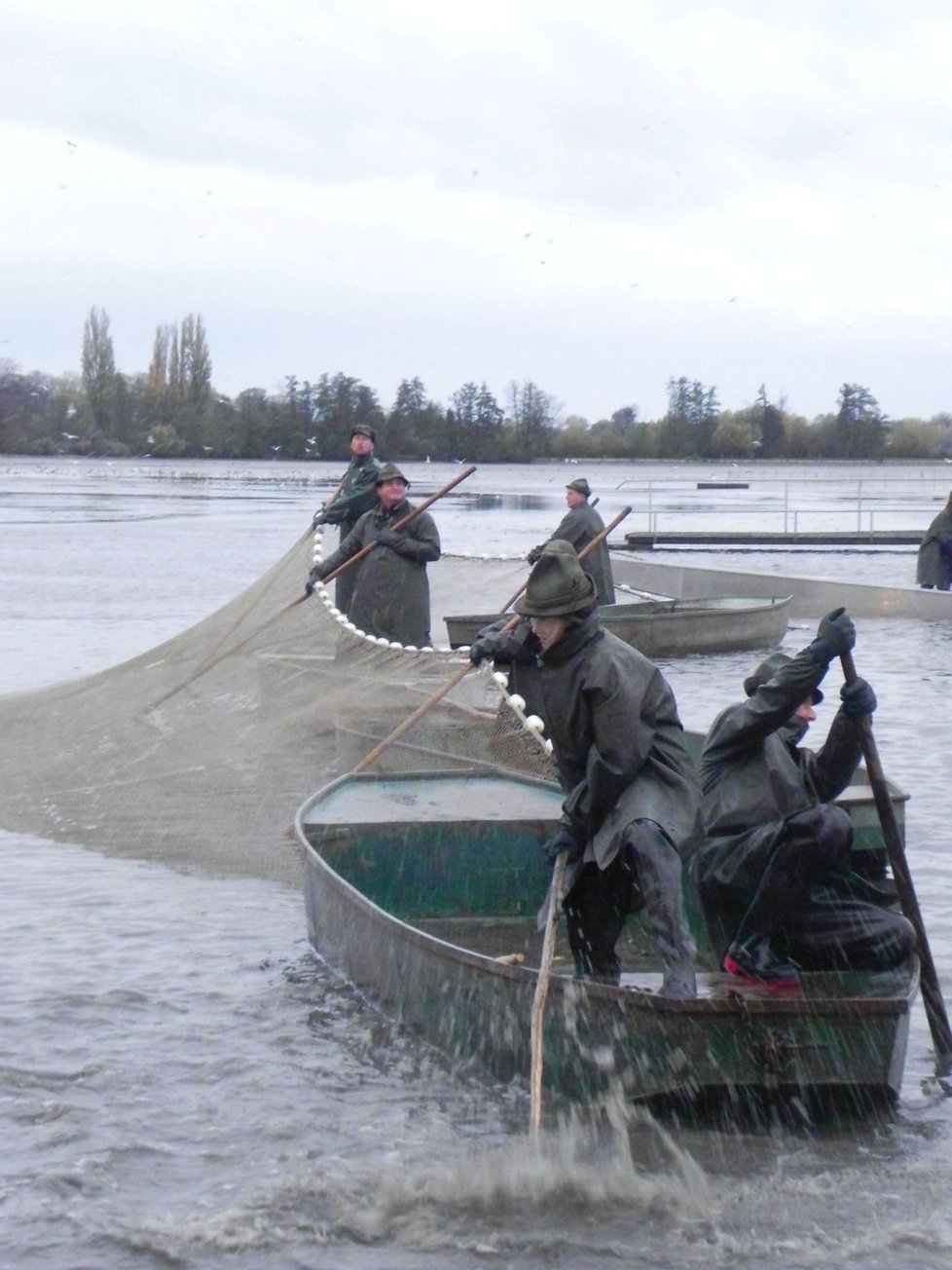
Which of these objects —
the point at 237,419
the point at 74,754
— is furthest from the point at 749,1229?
the point at 237,419

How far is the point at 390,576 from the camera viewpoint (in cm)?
1170

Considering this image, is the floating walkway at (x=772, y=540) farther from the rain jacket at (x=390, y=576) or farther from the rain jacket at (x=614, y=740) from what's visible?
the rain jacket at (x=614, y=740)

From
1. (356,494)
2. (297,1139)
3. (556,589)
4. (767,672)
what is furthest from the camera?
(356,494)

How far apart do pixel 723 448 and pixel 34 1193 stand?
103m

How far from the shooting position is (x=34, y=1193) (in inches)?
218

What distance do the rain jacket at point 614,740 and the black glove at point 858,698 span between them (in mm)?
569

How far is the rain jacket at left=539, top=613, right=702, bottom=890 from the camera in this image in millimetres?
5648

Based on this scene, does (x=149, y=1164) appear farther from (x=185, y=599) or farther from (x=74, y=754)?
(x=185, y=599)

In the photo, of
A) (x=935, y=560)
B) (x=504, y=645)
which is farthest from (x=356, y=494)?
(x=935, y=560)

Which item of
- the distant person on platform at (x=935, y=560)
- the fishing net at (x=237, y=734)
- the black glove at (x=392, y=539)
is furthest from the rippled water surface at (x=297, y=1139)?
the distant person on platform at (x=935, y=560)

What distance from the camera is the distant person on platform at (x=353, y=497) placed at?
12266mm

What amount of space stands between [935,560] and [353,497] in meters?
12.4

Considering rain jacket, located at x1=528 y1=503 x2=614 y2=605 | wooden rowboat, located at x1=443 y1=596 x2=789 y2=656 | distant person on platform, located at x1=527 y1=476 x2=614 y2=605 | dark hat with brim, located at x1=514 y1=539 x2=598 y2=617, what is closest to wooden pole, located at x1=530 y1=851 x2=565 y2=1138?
dark hat with brim, located at x1=514 y1=539 x2=598 y2=617

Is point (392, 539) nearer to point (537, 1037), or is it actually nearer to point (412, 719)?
point (412, 719)
